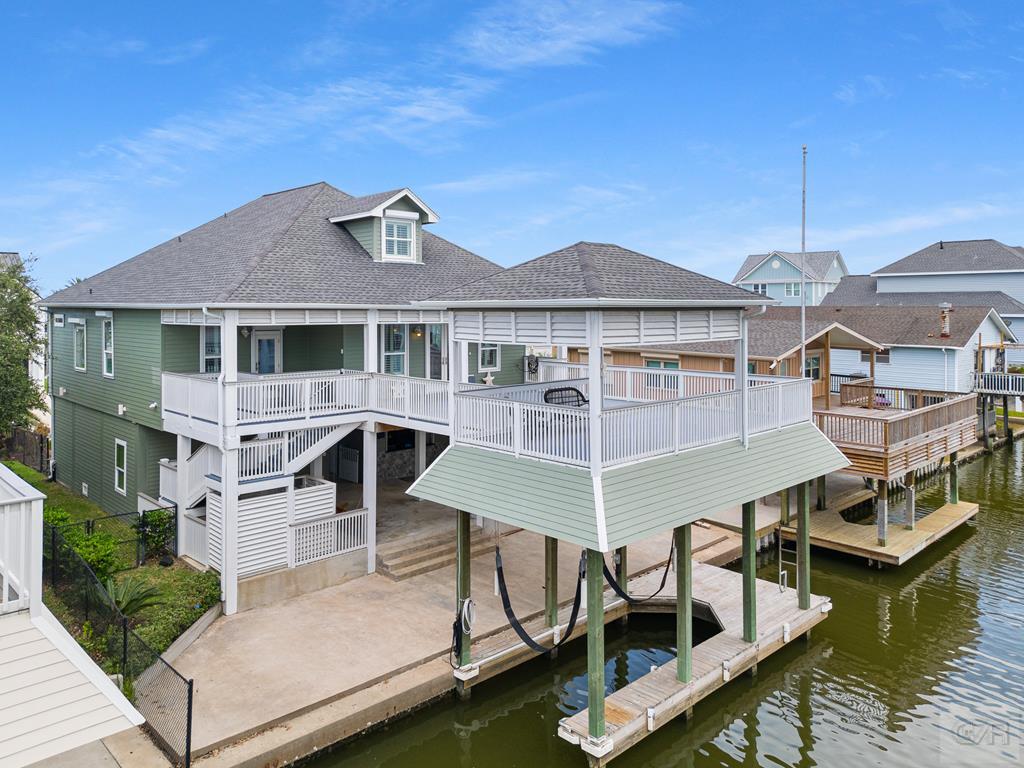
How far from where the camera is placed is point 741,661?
11.8m

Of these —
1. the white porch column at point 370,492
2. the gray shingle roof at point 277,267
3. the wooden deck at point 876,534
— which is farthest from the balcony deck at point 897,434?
the white porch column at point 370,492

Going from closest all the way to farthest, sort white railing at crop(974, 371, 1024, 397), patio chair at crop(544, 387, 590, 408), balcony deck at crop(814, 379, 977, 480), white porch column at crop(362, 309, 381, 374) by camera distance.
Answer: patio chair at crop(544, 387, 590, 408), white porch column at crop(362, 309, 381, 374), balcony deck at crop(814, 379, 977, 480), white railing at crop(974, 371, 1024, 397)

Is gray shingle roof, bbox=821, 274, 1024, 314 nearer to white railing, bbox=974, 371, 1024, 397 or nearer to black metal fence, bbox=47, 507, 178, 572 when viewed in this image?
white railing, bbox=974, 371, 1024, 397

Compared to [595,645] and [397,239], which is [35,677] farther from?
[397,239]

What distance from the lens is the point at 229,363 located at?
539 inches

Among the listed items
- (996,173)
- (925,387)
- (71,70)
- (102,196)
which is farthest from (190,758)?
(996,173)

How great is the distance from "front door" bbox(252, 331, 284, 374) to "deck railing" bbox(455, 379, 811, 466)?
794 centimetres

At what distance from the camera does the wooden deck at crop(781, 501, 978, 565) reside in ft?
56.7

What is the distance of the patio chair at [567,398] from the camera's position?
46.9 feet

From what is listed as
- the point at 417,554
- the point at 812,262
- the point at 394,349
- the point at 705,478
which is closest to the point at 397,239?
the point at 394,349

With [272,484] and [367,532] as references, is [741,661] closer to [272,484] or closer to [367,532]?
[367,532]

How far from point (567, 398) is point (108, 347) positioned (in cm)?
1248

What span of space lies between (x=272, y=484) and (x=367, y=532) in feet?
7.57

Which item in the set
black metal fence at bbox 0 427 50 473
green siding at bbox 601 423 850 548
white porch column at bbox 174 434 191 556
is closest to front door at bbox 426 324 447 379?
white porch column at bbox 174 434 191 556
